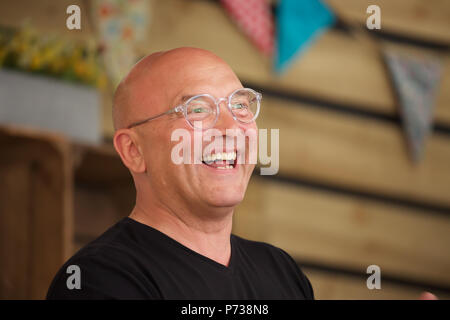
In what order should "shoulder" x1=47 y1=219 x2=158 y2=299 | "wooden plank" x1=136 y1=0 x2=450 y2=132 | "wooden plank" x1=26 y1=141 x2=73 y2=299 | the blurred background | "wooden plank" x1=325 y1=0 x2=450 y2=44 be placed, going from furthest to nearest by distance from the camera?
1. "wooden plank" x1=325 y1=0 x2=450 y2=44
2. "wooden plank" x1=136 y1=0 x2=450 y2=132
3. the blurred background
4. "wooden plank" x1=26 y1=141 x2=73 y2=299
5. "shoulder" x1=47 y1=219 x2=158 y2=299

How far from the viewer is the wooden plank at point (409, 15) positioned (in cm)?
368

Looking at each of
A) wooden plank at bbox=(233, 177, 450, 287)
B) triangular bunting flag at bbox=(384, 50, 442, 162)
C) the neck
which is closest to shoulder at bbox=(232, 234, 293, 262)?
the neck

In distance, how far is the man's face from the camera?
1.18m

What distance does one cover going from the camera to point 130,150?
1284 mm

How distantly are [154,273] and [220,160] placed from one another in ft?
0.73

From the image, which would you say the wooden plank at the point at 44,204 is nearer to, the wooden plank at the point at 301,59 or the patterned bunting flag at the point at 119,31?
the patterned bunting flag at the point at 119,31

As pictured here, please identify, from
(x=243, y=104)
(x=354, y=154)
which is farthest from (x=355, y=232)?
(x=243, y=104)

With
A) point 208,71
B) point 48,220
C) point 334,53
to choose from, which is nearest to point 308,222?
point 334,53

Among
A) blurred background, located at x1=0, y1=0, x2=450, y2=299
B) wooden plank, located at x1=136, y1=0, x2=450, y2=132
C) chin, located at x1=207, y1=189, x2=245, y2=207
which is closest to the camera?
chin, located at x1=207, y1=189, x2=245, y2=207

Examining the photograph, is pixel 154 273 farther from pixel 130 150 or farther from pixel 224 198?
pixel 130 150

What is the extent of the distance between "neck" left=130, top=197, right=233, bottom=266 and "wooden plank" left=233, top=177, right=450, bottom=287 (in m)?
2.09

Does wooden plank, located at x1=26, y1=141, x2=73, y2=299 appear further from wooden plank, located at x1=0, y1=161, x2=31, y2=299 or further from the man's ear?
the man's ear

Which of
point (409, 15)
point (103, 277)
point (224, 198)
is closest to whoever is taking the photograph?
point (103, 277)

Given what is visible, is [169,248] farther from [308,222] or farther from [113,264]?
[308,222]
